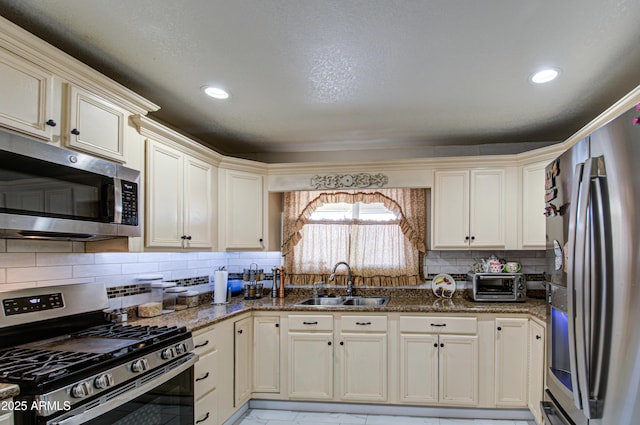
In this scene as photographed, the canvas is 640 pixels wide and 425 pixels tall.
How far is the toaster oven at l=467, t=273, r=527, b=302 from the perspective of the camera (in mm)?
3500

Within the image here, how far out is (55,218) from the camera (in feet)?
5.98

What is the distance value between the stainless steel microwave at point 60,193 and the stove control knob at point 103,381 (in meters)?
0.67

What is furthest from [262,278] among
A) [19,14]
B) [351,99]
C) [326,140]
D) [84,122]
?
[19,14]

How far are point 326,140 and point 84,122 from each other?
2361mm

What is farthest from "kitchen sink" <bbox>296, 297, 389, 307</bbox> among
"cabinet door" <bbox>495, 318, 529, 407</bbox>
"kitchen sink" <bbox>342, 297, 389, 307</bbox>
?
"cabinet door" <bbox>495, 318, 529, 407</bbox>

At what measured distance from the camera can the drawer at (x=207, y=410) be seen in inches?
103

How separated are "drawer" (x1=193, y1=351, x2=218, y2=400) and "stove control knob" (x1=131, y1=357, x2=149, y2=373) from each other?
62 centimetres

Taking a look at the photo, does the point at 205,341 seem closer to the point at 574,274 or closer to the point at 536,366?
the point at 574,274

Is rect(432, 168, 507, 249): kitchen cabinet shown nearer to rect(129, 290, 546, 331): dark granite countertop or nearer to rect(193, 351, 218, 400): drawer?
rect(129, 290, 546, 331): dark granite countertop

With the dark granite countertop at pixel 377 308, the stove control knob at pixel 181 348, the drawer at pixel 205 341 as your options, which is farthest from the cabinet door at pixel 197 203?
the stove control knob at pixel 181 348

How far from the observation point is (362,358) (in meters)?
3.41

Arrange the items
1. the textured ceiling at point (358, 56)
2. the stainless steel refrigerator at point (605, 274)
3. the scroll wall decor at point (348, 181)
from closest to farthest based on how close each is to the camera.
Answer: the stainless steel refrigerator at point (605, 274), the textured ceiling at point (358, 56), the scroll wall decor at point (348, 181)

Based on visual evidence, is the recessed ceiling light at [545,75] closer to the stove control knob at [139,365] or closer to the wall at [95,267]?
the stove control knob at [139,365]

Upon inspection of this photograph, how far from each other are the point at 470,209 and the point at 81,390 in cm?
318
